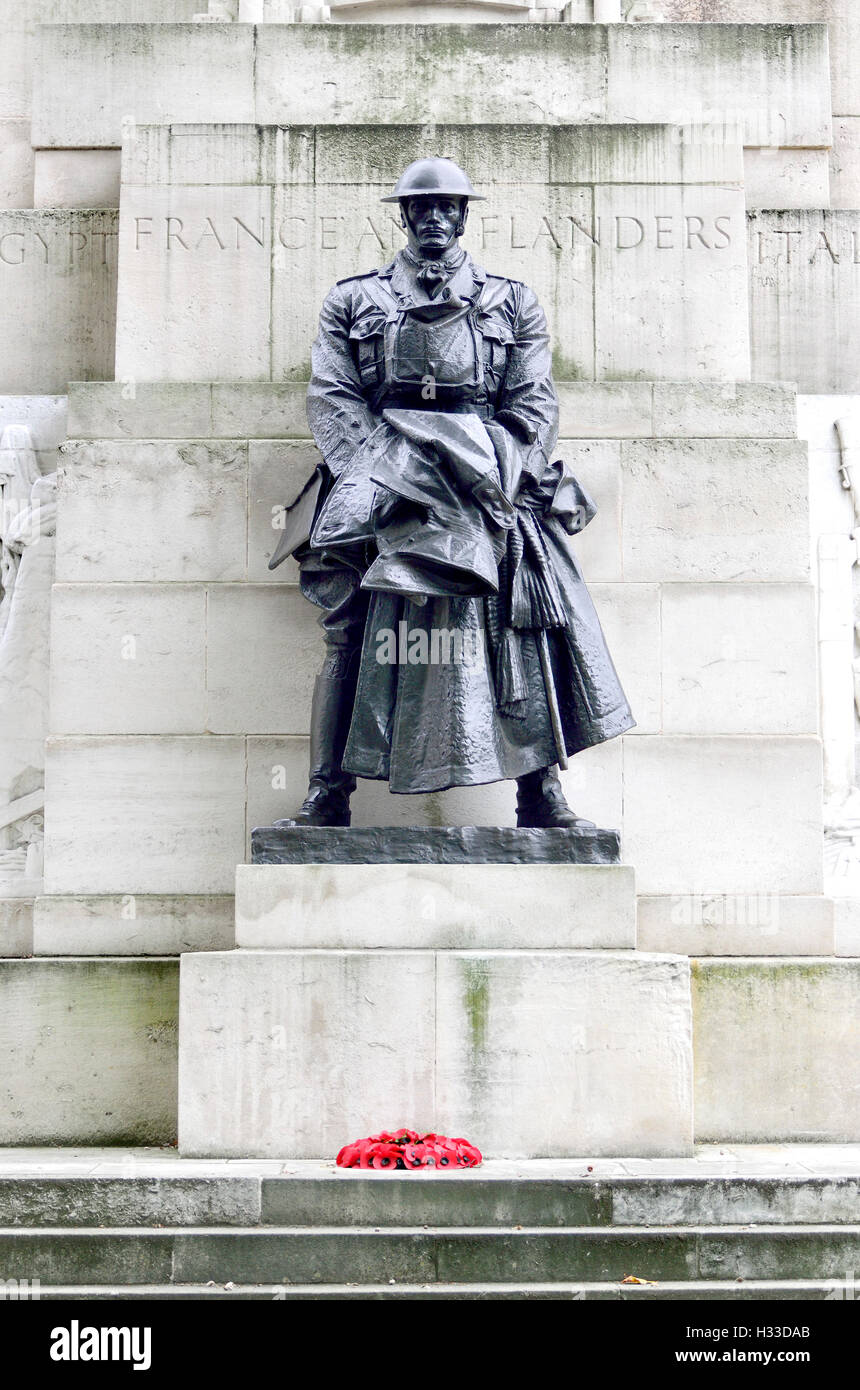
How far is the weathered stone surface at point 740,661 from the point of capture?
1259cm

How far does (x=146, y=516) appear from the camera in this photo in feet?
41.8

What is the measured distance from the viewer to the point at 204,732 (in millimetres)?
12625

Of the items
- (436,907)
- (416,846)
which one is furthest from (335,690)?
(436,907)

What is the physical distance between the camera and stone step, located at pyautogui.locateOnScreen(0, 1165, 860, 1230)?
9.41m

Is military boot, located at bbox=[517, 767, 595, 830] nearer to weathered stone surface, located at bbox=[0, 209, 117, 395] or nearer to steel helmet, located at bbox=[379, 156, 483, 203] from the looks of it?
steel helmet, located at bbox=[379, 156, 483, 203]

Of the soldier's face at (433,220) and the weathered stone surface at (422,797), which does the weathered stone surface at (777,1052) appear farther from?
the soldier's face at (433,220)

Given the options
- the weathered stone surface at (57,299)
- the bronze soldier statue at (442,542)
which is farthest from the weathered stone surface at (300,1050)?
the weathered stone surface at (57,299)

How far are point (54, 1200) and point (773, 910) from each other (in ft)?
15.7

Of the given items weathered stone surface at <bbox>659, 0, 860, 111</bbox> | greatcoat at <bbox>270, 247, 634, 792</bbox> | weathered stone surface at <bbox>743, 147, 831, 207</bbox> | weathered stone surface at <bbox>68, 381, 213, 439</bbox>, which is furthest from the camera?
weathered stone surface at <bbox>659, 0, 860, 111</bbox>

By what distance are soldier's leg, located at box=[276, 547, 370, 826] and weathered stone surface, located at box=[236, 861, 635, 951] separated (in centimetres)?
62

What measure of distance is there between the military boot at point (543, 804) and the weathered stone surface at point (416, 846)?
19 centimetres

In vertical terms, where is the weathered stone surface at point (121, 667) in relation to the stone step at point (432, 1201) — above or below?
above

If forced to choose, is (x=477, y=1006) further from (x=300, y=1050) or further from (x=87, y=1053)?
(x=87, y=1053)

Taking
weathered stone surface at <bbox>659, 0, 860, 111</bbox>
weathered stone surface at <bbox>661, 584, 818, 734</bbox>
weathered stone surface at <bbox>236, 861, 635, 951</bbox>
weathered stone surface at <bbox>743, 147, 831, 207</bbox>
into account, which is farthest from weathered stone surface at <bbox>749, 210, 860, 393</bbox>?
weathered stone surface at <bbox>236, 861, 635, 951</bbox>
